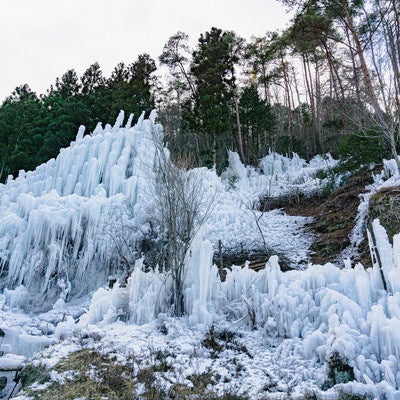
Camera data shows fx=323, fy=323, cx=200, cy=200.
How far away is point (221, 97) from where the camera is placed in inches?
796

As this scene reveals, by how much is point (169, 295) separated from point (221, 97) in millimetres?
15392

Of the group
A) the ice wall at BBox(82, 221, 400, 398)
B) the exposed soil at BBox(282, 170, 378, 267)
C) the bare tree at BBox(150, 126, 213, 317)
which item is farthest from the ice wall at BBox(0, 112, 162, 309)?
the exposed soil at BBox(282, 170, 378, 267)

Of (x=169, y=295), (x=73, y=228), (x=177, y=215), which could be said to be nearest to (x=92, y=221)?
(x=73, y=228)

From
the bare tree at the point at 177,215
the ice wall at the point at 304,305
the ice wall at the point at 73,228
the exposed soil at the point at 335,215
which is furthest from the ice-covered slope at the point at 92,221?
the ice wall at the point at 304,305

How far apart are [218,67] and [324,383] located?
19503mm

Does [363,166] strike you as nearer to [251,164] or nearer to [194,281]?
[251,164]

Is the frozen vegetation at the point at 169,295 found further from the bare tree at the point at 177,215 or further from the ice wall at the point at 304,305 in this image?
the bare tree at the point at 177,215

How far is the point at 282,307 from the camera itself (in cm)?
640

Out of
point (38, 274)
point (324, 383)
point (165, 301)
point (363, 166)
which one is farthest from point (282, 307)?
point (363, 166)

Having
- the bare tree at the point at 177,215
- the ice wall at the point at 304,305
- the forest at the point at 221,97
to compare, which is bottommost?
the ice wall at the point at 304,305

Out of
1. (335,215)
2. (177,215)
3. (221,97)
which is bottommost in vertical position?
Result: (177,215)

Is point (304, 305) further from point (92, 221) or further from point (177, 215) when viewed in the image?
point (92, 221)

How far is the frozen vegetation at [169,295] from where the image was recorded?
16.1 ft

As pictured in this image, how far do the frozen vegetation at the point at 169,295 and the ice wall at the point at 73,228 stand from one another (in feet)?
0.13
